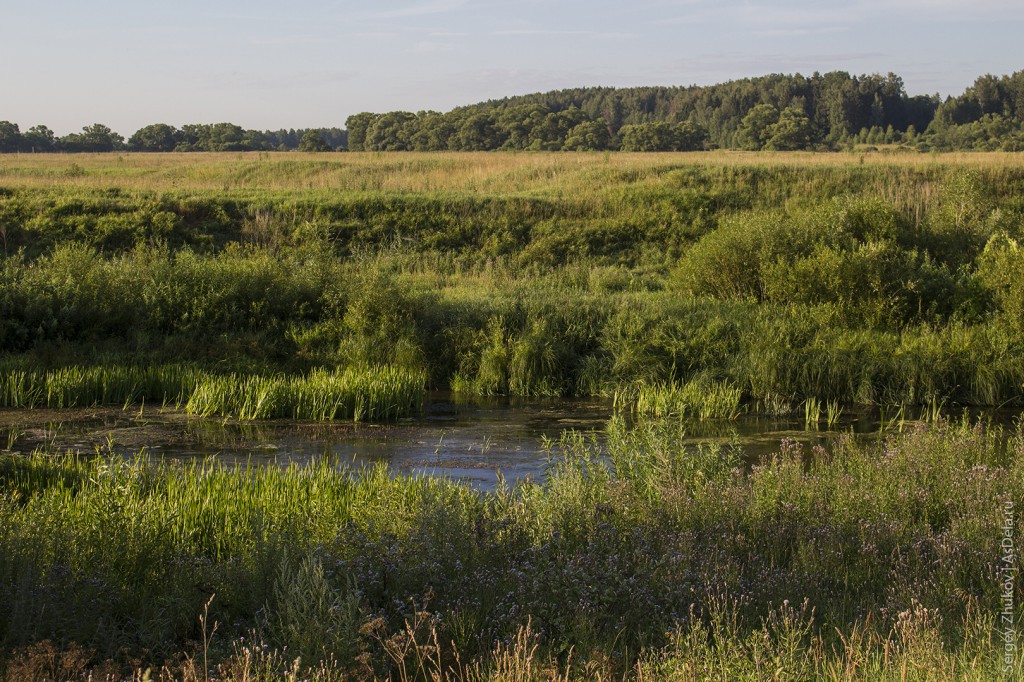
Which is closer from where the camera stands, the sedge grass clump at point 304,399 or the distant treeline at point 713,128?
the sedge grass clump at point 304,399

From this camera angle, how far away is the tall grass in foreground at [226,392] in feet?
51.5

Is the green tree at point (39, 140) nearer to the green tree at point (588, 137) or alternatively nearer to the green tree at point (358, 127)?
the green tree at point (358, 127)

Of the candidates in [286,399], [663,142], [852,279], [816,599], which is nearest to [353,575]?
[816,599]

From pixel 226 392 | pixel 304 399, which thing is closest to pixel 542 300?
pixel 304 399

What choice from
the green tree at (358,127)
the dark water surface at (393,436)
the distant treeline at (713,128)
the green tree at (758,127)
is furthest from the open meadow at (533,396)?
the green tree at (358,127)

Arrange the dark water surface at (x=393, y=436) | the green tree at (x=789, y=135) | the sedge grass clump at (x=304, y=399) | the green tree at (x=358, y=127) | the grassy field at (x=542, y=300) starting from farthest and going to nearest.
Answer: the green tree at (x=358, y=127) → the green tree at (x=789, y=135) → the grassy field at (x=542, y=300) → the sedge grass clump at (x=304, y=399) → the dark water surface at (x=393, y=436)

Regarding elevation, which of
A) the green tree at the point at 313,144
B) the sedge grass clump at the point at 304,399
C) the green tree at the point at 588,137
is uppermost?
the green tree at the point at 588,137

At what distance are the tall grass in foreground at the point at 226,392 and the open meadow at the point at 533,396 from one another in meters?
0.06

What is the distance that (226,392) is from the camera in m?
15.8

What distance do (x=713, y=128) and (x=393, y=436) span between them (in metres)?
103

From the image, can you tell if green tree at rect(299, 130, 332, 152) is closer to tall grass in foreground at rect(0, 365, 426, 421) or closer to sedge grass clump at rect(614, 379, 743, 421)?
tall grass in foreground at rect(0, 365, 426, 421)

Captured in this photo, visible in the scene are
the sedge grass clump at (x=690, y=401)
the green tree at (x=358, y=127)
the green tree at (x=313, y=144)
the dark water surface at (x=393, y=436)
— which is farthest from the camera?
the green tree at (x=358, y=127)

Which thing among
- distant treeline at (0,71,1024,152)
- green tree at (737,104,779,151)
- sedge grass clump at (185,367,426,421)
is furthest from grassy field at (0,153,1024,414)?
green tree at (737,104,779,151)

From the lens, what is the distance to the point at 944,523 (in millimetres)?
8469
